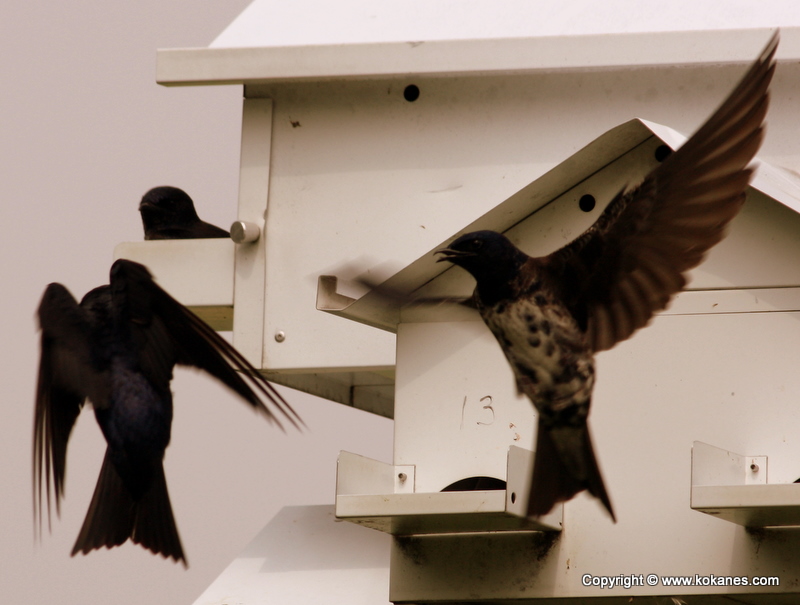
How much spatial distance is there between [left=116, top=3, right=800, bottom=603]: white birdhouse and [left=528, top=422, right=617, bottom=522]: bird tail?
54mm

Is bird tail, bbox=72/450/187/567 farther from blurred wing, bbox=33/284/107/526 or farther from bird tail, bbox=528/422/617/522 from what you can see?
bird tail, bbox=528/422/617/522

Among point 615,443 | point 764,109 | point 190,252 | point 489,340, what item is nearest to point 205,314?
point 190,252

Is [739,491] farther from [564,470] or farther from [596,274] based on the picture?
[596,274]

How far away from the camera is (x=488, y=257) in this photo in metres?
2.99

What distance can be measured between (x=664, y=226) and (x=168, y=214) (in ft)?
7.49

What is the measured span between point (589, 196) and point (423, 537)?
773 millimetres

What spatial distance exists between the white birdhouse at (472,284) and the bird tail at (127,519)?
0.51 meters

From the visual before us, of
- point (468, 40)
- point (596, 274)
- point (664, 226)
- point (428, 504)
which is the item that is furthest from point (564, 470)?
point (468, 40)

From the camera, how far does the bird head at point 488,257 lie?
299 centimetres

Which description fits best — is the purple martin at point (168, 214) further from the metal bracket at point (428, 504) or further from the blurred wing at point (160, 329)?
the metal bracket at point (428, 504)

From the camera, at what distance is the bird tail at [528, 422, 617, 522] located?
3.05m

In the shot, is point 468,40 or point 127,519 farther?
point 468,40

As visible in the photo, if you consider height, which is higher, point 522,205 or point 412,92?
point 412,92

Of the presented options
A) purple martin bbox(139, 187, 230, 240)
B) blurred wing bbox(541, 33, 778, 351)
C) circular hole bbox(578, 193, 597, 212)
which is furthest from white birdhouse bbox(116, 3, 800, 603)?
purple martin bbox(139, 187, 230, 240)
